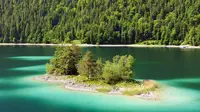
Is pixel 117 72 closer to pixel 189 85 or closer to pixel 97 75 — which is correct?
pixel 97 75

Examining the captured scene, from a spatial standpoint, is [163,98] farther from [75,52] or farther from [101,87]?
[75,52]

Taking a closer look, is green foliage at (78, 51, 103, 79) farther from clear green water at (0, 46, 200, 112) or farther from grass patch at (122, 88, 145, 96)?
grass patch at (122, 88, 145, 96)

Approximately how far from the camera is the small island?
67188 millimetres

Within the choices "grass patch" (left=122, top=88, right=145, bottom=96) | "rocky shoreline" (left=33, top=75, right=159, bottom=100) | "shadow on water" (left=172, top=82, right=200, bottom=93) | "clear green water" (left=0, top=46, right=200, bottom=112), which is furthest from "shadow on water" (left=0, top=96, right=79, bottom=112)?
"shadow on water" (left=172, top=82, right=200, bottom=93)

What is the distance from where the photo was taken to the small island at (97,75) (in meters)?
67.2

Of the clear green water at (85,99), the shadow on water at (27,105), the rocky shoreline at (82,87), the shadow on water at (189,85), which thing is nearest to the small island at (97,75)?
the rocky shoreline at (82,87)

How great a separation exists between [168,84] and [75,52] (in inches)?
1031

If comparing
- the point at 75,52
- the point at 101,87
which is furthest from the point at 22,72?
the point at 101,87

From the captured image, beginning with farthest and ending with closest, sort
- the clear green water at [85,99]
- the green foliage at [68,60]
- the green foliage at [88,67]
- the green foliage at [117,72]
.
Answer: the green foliage at [68,60], the green foliage at [88,67], the green foliage at [117,72], the clear green water at [85,99]

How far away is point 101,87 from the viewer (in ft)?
228

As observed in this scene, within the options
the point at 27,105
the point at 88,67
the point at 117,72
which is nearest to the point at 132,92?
the point at 117,72

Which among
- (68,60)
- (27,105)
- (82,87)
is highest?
(68,60)

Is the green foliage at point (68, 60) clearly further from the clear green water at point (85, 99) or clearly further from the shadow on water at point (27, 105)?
the shadow on water at point (27, 105)

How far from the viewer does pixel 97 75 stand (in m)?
77.1
